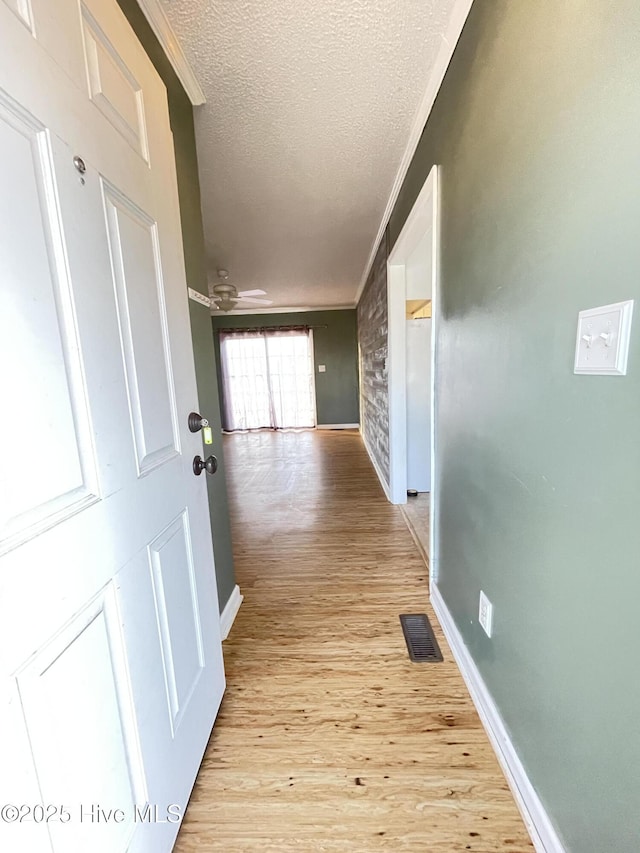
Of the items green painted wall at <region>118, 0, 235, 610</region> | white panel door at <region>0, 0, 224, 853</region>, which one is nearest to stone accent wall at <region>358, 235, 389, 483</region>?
green painted wall at <region>118, 0, 235, 610</region>

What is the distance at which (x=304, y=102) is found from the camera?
1.55 m

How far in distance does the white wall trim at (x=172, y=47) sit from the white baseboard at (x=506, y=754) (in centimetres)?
250

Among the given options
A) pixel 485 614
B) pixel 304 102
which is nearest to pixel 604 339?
pixel 485 614

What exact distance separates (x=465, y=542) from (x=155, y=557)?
112 centimetres

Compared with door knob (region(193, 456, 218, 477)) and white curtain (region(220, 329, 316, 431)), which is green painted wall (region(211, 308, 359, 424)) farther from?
door knob (region(193, 456, 218, 477))

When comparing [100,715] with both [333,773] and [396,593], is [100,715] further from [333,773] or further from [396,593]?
[396,593]

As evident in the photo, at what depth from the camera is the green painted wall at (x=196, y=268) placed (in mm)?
1334

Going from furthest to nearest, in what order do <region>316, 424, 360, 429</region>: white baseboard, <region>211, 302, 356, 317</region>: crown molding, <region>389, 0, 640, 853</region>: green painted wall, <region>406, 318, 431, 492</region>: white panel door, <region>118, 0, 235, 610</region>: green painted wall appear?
<region>316, 424, 360, 429</region>: white baseboard
<region>211, 302, 356, 317</region>: crown molding
<region>406, 318, 431, 492</region>: white panel door
<region>118, 0, 235, 610</region>: green painted wall
<region>389, 0, 640, 853</region>: green painted wall

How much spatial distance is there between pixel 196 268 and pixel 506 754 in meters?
2.06

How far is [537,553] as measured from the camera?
2.86ft

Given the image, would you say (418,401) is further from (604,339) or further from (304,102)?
(604,339)

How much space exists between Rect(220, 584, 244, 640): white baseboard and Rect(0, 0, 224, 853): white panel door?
0.61 metres

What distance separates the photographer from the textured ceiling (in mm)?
1176

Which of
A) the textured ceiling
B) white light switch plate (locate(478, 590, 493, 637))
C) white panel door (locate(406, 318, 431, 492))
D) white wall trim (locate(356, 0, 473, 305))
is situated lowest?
white light switch plate (locate(478, 590, 493, 637))
